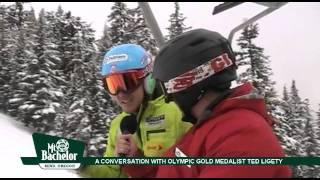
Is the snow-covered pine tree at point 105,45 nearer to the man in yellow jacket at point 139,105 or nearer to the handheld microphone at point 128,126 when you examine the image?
the man in yellow jacket at point 139,105

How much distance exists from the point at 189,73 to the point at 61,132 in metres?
47.6

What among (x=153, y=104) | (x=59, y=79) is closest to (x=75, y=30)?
(x=59, y=79)

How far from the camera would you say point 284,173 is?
1946mm

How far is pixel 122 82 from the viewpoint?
3.46 meters

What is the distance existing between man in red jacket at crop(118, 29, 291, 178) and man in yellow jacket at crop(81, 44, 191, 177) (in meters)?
1.11

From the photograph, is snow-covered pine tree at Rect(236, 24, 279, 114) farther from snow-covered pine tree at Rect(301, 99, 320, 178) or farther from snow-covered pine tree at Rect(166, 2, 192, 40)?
snow-covered pine tree at Rect(301, 99, 320, 178)

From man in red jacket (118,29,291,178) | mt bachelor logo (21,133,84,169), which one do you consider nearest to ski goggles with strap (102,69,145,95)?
mt bachelor logo (21,133,84,169)

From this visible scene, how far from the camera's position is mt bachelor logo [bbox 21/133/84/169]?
2.87m

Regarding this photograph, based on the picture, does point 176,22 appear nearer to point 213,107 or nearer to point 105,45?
point 105,45

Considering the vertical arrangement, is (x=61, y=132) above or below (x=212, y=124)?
below

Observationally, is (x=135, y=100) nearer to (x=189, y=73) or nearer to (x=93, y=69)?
(x=189, y=73)

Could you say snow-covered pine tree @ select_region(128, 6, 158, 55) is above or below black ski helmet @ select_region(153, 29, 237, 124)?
below

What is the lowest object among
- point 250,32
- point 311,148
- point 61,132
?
point 311,148

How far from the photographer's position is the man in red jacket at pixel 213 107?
1.86 m
